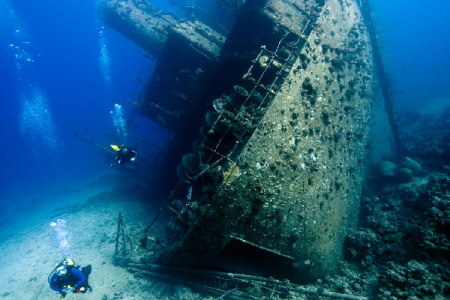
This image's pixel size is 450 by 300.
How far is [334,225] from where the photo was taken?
5.49 metres

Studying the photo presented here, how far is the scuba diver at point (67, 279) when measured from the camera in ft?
20.2

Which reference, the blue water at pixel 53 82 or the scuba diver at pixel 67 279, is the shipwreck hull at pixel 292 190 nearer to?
the scuba diver at pixel 67 279

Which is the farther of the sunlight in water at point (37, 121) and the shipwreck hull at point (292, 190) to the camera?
the sunlight in water at point (37, 121)

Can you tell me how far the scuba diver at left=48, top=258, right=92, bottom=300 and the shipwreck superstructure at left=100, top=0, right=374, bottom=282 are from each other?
2785 mm

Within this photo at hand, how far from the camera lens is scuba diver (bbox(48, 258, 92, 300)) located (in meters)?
6.16

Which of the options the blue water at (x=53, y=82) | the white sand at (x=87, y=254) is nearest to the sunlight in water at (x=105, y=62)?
the blue water at (x=53, y=82)

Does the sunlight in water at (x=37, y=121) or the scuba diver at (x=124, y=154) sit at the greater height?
the scuba diver at (x=124, y=154)

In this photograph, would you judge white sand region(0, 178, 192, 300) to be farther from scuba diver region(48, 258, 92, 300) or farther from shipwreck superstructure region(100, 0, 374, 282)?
shipwreck superstructure region(100, 0, 374, 282)

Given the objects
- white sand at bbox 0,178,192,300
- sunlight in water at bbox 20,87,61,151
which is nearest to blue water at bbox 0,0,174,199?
sunlight in water at bbox 20,87,61,151

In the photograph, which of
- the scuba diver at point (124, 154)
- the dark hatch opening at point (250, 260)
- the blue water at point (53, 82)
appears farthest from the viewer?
the blue water at point (53, 82)

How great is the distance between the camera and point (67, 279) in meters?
6.27

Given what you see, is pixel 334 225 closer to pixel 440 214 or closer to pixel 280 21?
pixel 440 214

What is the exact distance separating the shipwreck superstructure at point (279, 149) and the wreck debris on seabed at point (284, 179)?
0.10ft

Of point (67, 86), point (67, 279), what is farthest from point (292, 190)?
point (67, 86)
